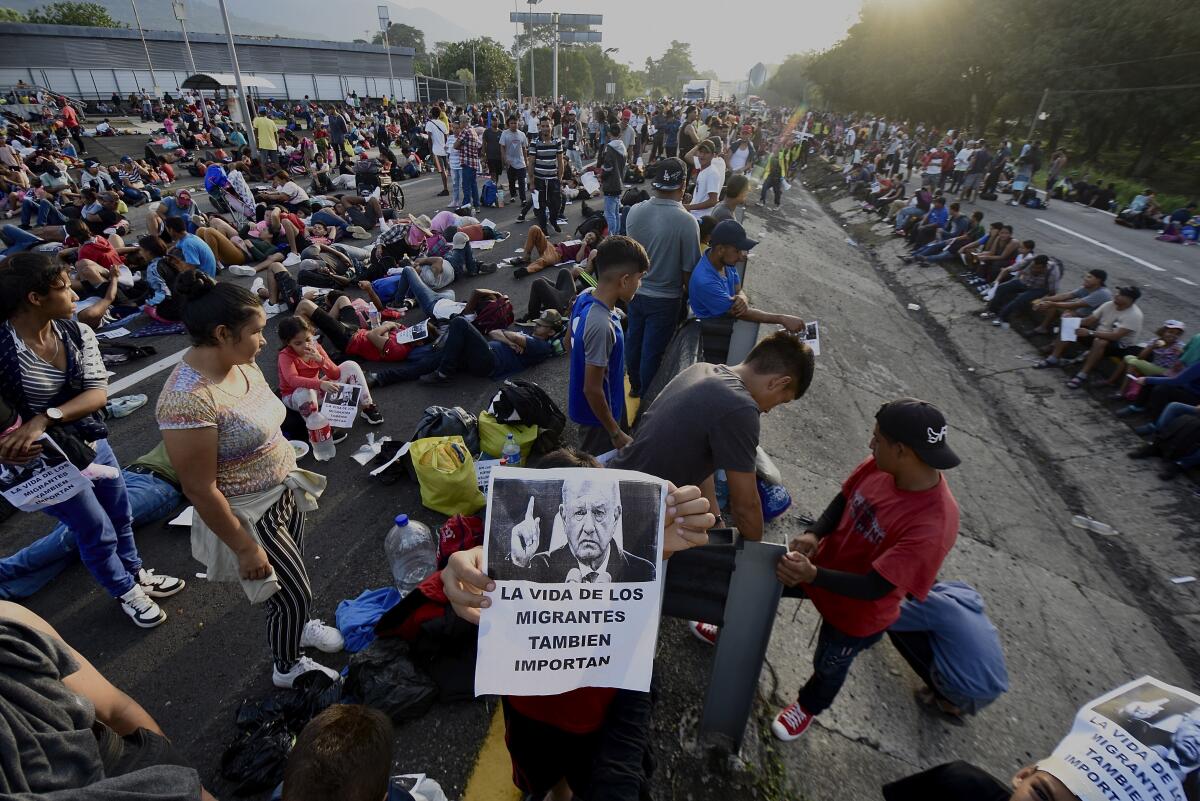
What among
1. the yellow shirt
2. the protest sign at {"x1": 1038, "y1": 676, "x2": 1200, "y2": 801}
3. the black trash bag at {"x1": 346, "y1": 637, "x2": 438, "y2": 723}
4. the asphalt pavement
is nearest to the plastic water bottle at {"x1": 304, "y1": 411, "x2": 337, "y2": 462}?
the asphalt pavement

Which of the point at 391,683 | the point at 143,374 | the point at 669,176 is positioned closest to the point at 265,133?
the point at 143,374

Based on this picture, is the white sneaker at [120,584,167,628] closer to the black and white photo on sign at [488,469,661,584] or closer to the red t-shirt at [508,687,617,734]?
the red t-shirt at [508,687,617,734]

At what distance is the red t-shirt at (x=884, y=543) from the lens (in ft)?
7.23

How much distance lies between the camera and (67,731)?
1353mm

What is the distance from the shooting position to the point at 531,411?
4.88 meters

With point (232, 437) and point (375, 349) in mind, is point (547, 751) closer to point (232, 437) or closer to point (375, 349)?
point (232, 437)

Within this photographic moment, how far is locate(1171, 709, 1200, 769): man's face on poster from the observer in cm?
137

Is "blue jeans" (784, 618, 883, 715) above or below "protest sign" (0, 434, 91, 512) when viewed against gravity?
below

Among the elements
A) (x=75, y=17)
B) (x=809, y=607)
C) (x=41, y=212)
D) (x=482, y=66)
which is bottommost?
(x=809, y=607)

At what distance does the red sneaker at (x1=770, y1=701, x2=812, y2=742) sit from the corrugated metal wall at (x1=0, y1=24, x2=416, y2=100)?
2491 inches

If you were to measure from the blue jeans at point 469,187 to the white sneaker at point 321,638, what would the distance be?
1212cm

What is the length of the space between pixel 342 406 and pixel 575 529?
14.0 feet

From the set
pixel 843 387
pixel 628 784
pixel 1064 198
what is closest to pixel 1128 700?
pixel 628 784

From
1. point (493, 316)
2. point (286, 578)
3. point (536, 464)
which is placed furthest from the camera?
point (493, 316)
